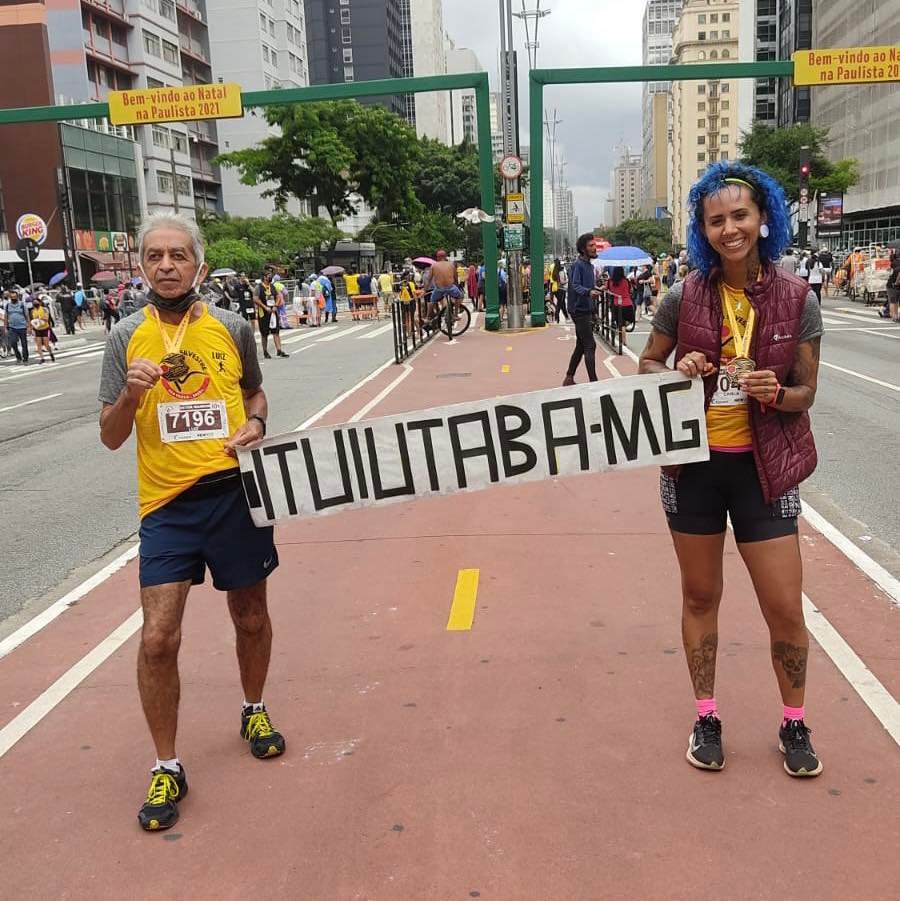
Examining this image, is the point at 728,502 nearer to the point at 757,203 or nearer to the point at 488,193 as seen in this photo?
the point at 757,203

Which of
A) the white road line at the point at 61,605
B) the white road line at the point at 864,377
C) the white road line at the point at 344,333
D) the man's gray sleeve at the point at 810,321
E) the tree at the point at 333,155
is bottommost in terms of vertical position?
the white road line at the point at 344,333

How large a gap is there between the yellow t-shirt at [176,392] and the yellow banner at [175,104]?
2180 cm

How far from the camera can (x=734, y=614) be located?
Answer: 533cm

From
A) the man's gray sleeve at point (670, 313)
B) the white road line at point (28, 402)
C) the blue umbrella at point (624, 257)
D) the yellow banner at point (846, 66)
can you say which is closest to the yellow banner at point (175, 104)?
the white road line at point (28, 402)

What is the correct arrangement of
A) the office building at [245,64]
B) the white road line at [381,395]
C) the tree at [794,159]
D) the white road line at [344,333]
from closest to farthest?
the white road line at [381,395]
the white road line at [344,333]
the tree at [794,159]
the office building at [245,64]

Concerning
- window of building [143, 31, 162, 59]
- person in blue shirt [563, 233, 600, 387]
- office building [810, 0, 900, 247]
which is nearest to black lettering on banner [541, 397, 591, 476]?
person in blue shirt [563, 233, 600, 387]

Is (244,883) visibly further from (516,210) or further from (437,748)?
(516,210)

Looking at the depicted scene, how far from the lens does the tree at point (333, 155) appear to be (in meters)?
60.8

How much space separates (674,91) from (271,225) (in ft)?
468

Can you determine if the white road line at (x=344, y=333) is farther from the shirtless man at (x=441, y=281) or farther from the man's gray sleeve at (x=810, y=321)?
the man's gray sleeve at (x=810, y=321)

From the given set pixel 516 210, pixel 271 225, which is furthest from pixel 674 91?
pixel 516 210

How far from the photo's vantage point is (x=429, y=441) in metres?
4.09

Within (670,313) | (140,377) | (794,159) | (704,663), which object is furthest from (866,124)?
(140,377)

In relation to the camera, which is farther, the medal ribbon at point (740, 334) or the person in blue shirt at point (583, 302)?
the person in blue shirt at point (583, 302)
